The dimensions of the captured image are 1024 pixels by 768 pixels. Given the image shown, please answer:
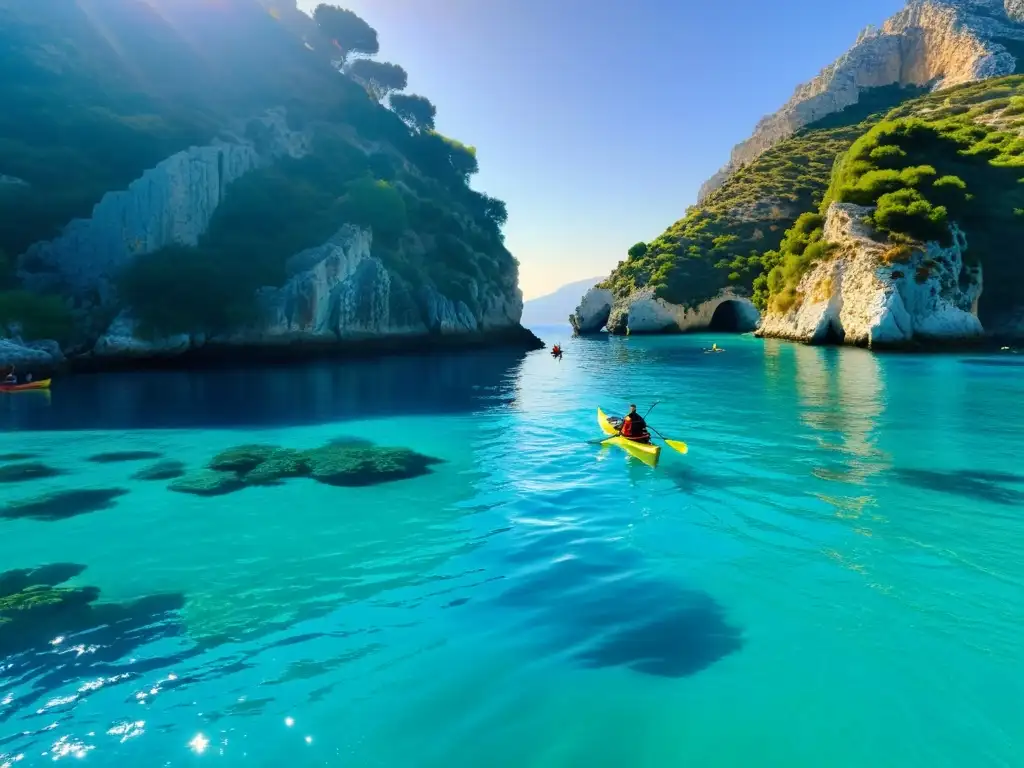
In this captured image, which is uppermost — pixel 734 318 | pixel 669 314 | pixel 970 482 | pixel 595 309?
pixel 595 309

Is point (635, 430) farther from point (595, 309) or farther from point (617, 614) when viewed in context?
point (595, 309)

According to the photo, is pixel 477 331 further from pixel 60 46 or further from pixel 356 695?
pixel 356 695

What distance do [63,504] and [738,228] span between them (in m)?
122

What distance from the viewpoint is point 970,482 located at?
50.9 feet

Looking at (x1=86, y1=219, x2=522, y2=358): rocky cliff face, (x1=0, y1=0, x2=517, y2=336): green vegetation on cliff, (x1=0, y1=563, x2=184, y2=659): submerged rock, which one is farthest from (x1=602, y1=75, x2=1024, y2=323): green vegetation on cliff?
(x1=0, y1=563, x2=184, y2=659): submerged rock

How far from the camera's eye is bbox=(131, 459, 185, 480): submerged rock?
1752 cm

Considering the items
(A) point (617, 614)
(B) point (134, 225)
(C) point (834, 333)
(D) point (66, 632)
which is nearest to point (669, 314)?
(C) point (834, 333)

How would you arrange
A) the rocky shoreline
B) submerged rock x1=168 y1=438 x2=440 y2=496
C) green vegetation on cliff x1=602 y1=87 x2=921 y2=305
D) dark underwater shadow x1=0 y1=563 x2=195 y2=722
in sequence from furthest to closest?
green vegetation on cliff x1=602 y1=87 x2=921 y2=305 < the rocky shoreline < submerged rock x1=168 y1=438 x2=440 y2=496 < dark underwater shadow x1=0 y1=563 x2=195 y2=722

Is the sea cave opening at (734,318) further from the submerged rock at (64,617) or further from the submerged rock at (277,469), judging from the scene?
the submerged rock at (64,617)

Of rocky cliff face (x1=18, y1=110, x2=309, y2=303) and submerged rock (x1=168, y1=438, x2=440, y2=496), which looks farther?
rocky cliff face (x1=18, y1=110, x2=309, y2=303)

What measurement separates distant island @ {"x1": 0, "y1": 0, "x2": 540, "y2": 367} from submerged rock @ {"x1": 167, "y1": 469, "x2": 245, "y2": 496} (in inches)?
1273

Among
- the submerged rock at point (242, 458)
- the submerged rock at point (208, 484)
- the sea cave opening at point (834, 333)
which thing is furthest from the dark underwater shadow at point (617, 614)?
the sea cave opening at point (834, 333)

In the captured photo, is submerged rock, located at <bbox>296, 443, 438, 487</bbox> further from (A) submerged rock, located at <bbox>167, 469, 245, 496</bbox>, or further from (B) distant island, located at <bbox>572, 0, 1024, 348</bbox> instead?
(B) distant island, located at <bbox>572, 0, 1024, 348</bbox>

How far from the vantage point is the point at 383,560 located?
11250 mm
